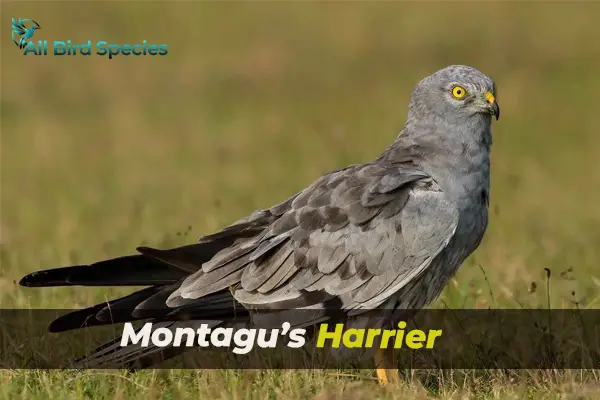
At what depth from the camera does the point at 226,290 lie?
637 centimetres

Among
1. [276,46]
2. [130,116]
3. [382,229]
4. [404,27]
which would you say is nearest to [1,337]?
[382,229]

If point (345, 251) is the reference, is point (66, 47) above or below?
above

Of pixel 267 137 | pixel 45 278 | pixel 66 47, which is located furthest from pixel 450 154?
pixel 267 137

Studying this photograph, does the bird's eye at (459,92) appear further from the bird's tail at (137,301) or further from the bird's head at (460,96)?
the bird's tail at (137,301)

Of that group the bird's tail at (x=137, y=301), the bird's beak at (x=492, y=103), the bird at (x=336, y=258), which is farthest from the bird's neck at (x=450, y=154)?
the bird's tail at (x=137, y=301)

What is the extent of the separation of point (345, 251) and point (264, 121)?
1082cm

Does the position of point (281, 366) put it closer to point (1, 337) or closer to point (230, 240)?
point (230, 240)

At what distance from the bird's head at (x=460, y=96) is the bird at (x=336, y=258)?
0.22 m

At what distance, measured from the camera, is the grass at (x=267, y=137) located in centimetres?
652

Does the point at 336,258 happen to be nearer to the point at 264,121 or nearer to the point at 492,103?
the point at 492,103

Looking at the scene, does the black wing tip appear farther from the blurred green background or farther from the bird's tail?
the blurred green background

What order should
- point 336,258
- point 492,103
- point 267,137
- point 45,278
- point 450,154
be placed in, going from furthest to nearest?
point 267,137 < point 492,103 < point 450,154 < point 45,278 < point 336,258

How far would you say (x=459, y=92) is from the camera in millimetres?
6703

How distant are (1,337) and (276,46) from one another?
14.6 m
